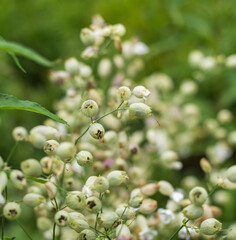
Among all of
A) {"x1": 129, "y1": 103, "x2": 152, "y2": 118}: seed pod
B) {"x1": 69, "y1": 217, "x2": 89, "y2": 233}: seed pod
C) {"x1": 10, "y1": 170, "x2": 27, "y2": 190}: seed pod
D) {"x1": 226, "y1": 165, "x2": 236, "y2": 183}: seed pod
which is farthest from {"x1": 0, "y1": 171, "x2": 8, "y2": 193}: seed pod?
{"x1": 226, "y1": 165, "x2": 236, "y2": 183}: seed pod

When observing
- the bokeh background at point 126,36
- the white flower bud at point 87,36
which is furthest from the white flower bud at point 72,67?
the bokeh background at point 126,36

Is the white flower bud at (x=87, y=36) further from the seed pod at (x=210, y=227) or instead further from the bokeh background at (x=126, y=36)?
the bokeh background at (x=126, y=36)

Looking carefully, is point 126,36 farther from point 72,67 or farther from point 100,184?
point 100,184

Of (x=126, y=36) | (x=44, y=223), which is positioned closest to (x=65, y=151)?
(x=44, y=223)

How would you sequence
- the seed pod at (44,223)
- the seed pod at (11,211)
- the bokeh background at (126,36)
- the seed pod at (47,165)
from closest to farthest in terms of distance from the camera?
the seed pod at (11,211) → the seed pod at (47,165) → the seed pod at (44,223) → the bokeh background at (126,36)

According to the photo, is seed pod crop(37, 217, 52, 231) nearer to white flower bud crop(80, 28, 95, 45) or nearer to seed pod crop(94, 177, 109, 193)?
seed pod crop(94, 177, 109, 193)

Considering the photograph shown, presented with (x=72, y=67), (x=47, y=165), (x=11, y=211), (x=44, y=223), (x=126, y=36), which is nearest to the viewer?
(x=11, y=211)

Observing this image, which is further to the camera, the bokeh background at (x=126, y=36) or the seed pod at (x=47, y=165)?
the bokeh background at (x=126, y=36)
